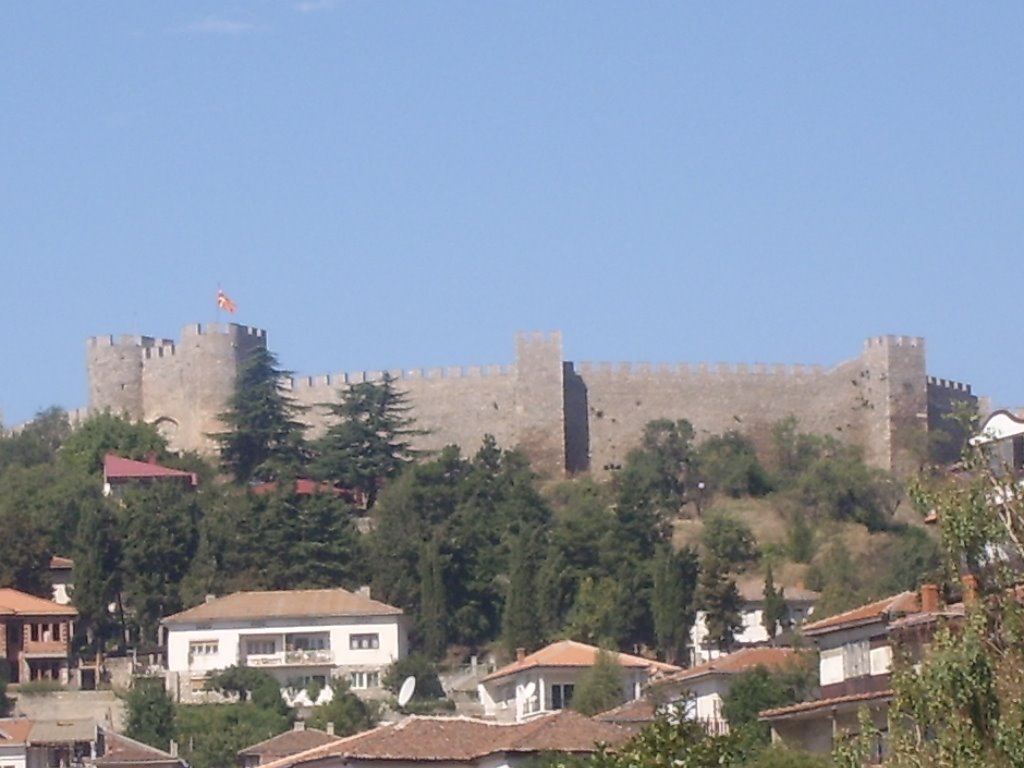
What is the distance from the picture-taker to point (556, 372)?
81.2 m

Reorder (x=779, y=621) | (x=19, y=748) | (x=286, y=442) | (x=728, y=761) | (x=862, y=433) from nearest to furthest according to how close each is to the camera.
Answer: (x=728, y=761) < (x=19, y=748) < (x=779, y=621) < (x=286, y=442) < (x=862, y=433)

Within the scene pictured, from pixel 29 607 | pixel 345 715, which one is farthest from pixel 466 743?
pixel 29 607

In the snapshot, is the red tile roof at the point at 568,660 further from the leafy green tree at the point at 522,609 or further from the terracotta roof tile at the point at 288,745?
the leafy green tree at the point at 522,609

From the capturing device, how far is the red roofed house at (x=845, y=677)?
28.7 meters

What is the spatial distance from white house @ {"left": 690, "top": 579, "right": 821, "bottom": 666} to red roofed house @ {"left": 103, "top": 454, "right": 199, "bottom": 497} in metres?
15.6

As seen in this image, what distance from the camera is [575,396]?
8200 cm

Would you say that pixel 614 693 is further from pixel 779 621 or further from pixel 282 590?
pixel 282 590

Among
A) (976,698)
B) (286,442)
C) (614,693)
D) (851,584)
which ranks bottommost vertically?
(976,698)

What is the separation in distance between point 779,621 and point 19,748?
1795cm

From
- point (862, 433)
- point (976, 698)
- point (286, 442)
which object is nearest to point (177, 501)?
point (286, 442)

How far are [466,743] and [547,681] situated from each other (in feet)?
50.7

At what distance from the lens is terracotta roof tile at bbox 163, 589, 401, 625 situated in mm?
62281

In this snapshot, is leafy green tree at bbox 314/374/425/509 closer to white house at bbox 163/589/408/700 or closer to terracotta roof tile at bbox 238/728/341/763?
white house at bbox 163/589/408/700

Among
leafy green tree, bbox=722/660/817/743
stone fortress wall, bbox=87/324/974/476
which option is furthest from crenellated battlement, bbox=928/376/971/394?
leafy green tree, bbox=722/660/817/743
